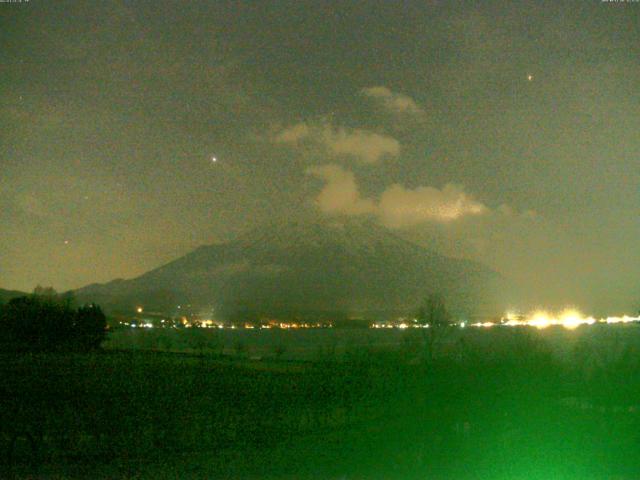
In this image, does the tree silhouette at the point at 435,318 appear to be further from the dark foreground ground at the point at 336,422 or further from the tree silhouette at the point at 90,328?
the tree silhouette at the point at 90,328

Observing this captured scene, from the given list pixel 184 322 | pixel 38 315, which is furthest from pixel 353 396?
pixel 184 322

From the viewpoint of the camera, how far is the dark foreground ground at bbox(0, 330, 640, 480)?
41.0 ft

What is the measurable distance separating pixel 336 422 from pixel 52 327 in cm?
4048

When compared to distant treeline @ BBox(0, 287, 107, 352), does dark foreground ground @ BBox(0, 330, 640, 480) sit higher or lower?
lower

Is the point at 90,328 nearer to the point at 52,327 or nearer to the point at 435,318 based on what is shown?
the point at 52,327

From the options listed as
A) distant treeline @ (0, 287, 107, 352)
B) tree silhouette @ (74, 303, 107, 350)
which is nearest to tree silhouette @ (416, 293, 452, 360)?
tree silhouette @ (74, 303, 107, 350)

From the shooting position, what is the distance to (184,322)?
121438 mm

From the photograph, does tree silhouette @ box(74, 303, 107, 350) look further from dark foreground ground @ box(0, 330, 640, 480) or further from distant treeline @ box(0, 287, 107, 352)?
dark foreground ground @ box(0, 330, 640, 480)

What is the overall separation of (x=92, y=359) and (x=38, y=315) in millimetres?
17113

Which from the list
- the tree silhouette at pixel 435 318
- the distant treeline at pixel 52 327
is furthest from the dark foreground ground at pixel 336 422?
the distant treeline at pixel 52 327

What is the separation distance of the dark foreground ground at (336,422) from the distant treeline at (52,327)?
21110mm

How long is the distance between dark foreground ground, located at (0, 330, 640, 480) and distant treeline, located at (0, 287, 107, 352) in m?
21.1

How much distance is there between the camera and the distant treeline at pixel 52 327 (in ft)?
169

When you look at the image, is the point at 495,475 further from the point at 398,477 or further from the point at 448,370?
the point at 448,370
